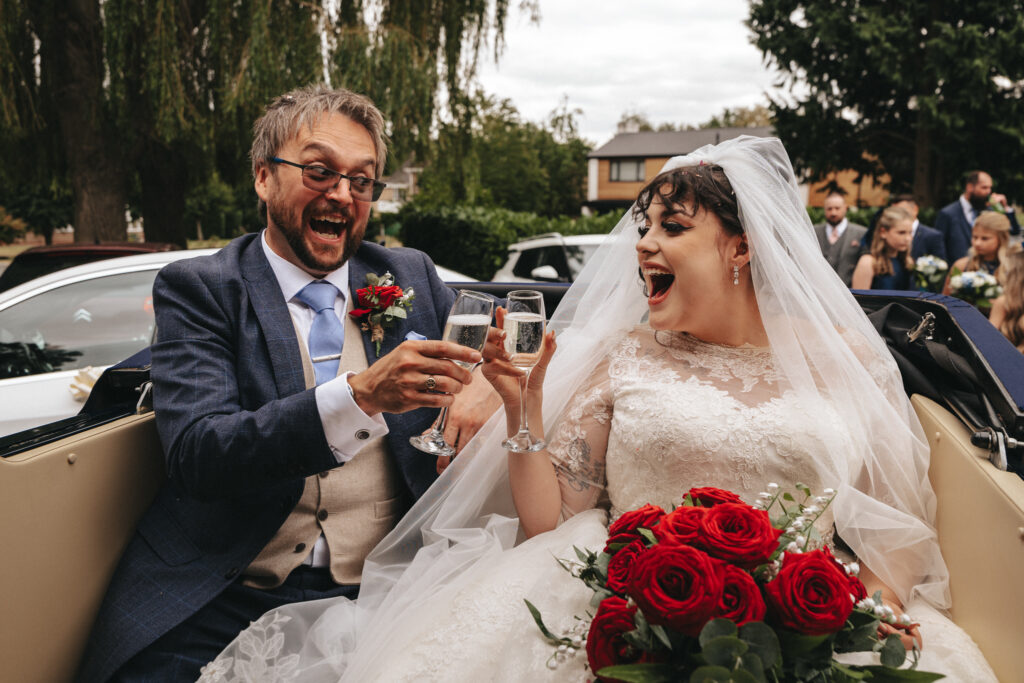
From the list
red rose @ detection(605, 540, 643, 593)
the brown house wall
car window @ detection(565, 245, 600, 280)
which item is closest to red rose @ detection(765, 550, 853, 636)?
red rose @ detection(605, 540, 643, 593)

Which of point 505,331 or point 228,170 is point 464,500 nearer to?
point 505,331

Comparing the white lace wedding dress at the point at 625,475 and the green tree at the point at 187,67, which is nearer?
the white lace wedding dress at the point at 625,475

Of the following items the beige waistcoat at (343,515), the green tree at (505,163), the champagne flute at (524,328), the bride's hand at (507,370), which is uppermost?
the green tree at (505,163)

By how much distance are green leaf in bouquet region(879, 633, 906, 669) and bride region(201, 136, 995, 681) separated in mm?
529

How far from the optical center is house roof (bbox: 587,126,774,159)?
44.4m

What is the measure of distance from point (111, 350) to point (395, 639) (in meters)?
3.06

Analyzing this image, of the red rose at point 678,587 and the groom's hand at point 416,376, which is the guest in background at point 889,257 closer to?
the groom's hand at point 416,376

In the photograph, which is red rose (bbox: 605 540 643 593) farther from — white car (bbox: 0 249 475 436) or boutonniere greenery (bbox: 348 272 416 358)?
white car (bbox: 0 249 475 436)

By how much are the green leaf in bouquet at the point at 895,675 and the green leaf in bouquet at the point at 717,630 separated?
0.93 feet

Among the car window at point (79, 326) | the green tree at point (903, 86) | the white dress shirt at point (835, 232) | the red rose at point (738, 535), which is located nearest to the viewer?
the red rose at point (738, 535)

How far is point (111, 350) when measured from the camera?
12.9ft

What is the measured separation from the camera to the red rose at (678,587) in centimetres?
101

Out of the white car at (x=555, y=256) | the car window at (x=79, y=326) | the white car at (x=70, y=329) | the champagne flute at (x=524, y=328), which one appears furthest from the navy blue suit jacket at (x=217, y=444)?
the white car at (x=555, y=256)

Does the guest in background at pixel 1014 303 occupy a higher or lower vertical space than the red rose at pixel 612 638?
higher
